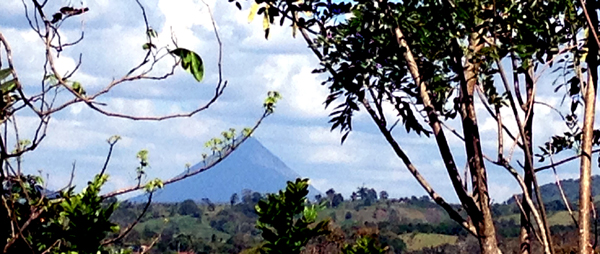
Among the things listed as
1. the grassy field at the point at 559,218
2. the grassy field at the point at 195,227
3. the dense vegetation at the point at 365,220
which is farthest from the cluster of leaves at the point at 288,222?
the grassy field at the point at 195,227

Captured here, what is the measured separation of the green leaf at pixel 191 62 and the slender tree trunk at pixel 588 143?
222cm

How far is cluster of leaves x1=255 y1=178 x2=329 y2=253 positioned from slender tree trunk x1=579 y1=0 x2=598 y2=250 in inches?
65.2

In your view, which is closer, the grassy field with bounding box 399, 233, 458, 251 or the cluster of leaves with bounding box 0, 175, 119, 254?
the cluster of leaves with bounding box 0, 175, 119, 254

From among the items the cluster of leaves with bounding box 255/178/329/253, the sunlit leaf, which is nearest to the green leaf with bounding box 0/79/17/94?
the sunlit leaf

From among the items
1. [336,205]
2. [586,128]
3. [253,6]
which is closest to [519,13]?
[586,128]

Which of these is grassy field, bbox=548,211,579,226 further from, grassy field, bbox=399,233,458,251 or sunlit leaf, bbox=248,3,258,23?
sunlit leaf, bbox=248,3,258,23

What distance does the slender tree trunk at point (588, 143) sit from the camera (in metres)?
4.17

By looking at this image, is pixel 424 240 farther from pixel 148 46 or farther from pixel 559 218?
pixel 148 46

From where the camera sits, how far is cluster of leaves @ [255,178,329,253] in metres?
5.41

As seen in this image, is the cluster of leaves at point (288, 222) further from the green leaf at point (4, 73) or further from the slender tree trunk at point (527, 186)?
the green leaf at point (4, 73)

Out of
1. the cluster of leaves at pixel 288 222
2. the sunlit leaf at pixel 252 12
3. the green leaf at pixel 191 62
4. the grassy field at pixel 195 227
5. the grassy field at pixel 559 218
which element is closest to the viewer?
the green leaf at pixel 191 62

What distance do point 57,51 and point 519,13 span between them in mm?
2186

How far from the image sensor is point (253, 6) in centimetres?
394

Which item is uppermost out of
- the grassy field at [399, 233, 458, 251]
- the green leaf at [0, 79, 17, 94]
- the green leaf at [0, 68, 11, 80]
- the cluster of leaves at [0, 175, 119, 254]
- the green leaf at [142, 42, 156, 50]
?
the grassy field at [399, 233, 458, 251]
